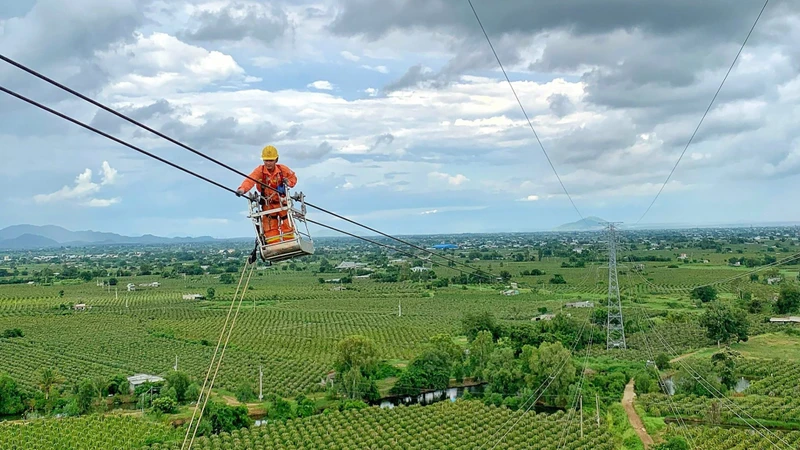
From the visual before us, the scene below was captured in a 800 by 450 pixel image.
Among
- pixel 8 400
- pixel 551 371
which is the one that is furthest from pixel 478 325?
pixel 8 400

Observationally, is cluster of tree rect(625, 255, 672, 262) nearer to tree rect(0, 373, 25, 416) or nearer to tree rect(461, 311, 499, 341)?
tree rect(461, 311, 499, 341)

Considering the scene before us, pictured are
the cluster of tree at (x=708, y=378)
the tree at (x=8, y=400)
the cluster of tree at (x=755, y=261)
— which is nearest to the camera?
the cluster of tree at (x=708, y=378)

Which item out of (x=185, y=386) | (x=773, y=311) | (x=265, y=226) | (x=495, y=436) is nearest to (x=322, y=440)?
(x=495, y=436)

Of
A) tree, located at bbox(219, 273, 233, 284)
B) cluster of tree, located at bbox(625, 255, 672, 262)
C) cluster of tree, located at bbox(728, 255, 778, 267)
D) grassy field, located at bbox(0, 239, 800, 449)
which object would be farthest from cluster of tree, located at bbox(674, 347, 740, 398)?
cluster of tree, located at bbox(625, 255, 672, 262)

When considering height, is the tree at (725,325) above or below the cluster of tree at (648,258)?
below

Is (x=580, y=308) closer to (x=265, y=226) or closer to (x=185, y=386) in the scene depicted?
(x=185, y=386)

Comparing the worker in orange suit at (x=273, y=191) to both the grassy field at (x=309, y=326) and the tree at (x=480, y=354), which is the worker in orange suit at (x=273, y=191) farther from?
the tree at (x=480, y=354)

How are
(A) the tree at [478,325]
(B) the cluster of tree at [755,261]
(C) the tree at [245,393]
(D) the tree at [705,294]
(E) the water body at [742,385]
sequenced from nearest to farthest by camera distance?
1. (C) the tree at [245,393]
2. (E) the water body at [742,385]
3. (A) the tree at [478,325]
4. (D) the tree at [705,294]
5. (B) the cluster of tree at [755,261]

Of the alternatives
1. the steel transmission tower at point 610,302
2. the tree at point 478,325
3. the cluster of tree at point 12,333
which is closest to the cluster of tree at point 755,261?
the steel transmission tower at point 610,302
